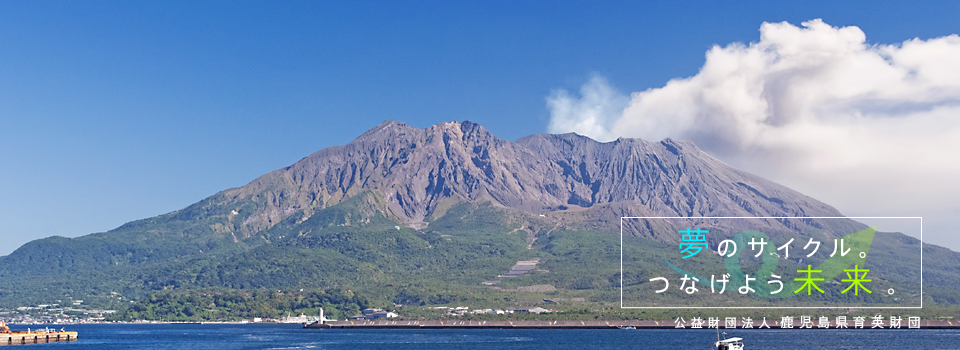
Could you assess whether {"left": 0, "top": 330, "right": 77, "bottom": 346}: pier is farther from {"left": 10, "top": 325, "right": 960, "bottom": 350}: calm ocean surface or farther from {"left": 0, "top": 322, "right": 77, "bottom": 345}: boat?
{"left": 10, "top": 325, "right": 960, "bottom": 350}: calm ocean surface

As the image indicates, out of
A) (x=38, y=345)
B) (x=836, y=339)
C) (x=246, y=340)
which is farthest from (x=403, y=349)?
(x=836, y=339)

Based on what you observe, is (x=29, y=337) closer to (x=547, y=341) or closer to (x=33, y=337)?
(x=33, y=337)

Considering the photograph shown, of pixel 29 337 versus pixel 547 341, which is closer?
pixel 29 337

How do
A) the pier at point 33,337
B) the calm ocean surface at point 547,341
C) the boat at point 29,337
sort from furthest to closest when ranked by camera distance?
the boat at point 29,337 < the pier at point 33,337 < the calm ocean surface at point 547,341

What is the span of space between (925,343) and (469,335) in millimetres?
87487

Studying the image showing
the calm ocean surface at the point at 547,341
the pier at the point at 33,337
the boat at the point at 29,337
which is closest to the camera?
the calm ocean surface at the point at 547,341

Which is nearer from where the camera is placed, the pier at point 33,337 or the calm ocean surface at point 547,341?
the calm ocean surface at point 547,341

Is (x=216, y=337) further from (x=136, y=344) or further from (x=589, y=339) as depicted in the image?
(x=589, y=339)

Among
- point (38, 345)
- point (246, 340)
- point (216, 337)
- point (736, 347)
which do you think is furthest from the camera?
point (216, 337)

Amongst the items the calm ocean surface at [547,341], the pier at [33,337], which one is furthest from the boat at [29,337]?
the calm ocean surface at [547,341]

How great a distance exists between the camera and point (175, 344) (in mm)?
172500

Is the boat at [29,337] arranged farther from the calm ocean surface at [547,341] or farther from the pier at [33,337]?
the calm ocean surface at [547,341]

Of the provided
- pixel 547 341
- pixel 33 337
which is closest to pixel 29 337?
pixel 33 337

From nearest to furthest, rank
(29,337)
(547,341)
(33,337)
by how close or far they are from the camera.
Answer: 1. (29,337)
2. (33,337)
3. (547,341)
